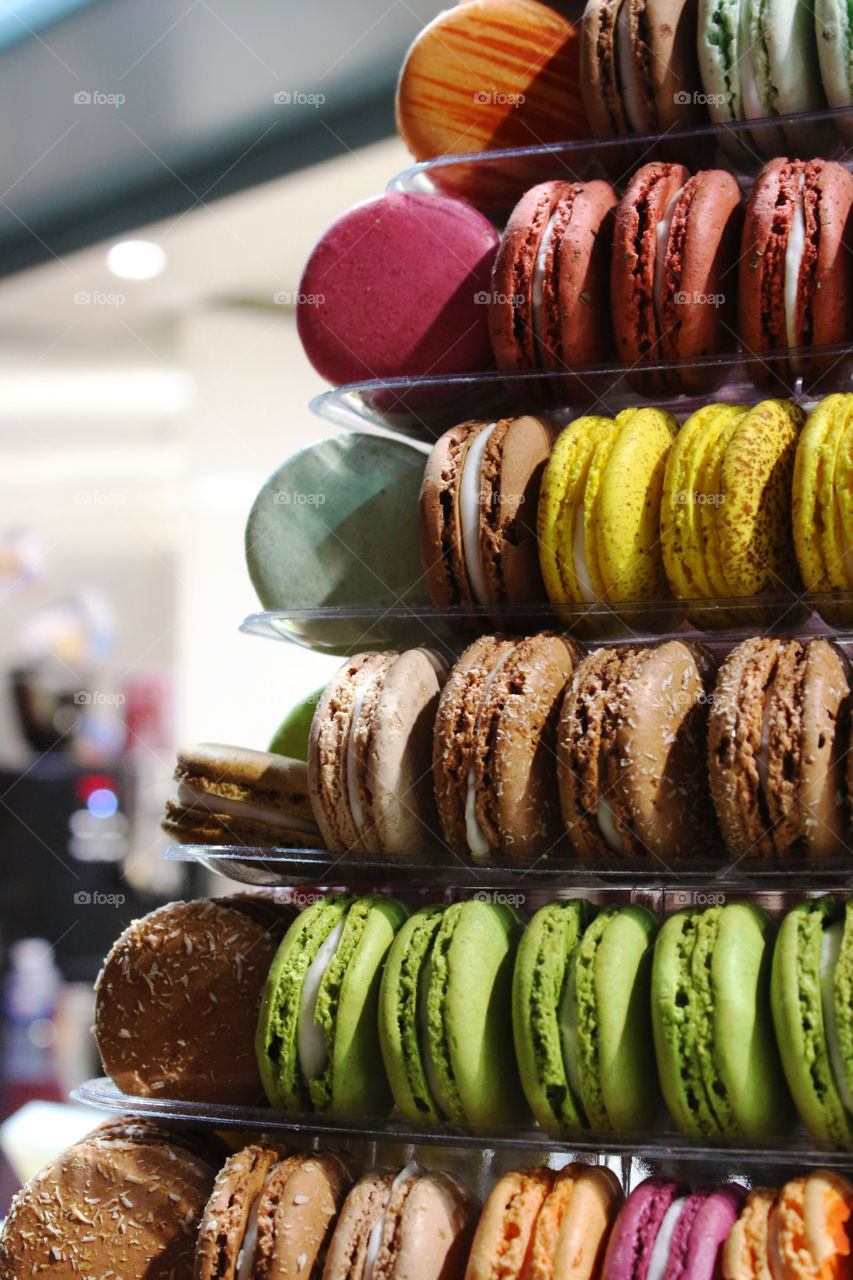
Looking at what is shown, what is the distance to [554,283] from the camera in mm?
1401

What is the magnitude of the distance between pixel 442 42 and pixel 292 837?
1099 mm

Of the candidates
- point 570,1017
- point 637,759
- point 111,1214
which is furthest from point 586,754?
point 111,1214

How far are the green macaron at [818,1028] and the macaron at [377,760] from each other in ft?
1.46

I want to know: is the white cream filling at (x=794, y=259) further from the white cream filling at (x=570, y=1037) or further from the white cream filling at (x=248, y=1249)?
the white cream filling at (x=248, y=1249)

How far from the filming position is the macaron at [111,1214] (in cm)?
137

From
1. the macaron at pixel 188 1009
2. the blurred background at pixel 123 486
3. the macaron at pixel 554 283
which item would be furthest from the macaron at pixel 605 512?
the blurred background at pixel 123 486

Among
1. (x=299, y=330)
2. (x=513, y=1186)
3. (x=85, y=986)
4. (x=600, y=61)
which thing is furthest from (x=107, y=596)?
(x=513, y=1186)

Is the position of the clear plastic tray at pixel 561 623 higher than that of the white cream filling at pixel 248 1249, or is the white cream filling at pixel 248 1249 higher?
the clear plastic tray at pixel 561 623

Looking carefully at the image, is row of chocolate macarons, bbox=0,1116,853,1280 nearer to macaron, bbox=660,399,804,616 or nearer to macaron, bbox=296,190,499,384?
macaron, bbox=660,399,804,616

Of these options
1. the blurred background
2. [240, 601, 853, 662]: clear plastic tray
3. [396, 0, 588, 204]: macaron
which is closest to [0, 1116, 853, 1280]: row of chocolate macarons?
[240, 601, 853, 662]: clear plastic tray

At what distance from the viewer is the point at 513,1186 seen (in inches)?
45.6

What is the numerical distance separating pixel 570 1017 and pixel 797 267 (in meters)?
0.84

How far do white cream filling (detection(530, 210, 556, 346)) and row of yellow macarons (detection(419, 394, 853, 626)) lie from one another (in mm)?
109

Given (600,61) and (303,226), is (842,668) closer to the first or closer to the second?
(600,61)
